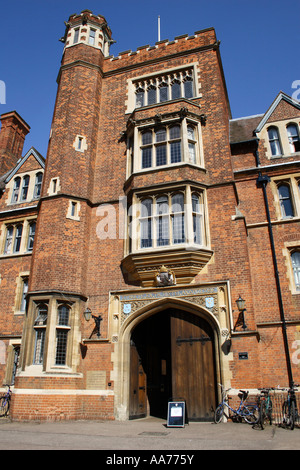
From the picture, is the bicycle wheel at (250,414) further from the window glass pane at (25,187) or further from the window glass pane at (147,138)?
the window glass pane at (25,187)

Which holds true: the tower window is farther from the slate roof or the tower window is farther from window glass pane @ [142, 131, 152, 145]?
the slate roof

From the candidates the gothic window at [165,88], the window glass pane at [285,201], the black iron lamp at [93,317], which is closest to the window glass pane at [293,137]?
the window glass pane at [285,201]

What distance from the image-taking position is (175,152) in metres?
14.7

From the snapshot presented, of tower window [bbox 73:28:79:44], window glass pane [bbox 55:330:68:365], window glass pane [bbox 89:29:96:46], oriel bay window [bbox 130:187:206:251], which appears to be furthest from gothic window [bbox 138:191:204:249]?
tower window [bbox 73:28:79:44]

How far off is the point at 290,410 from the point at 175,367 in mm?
3748

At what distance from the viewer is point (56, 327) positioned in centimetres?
1262

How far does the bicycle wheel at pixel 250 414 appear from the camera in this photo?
10.2 metres

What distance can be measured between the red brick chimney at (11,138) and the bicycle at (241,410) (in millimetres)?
17867

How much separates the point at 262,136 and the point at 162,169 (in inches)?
200

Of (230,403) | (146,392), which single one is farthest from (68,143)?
(230,403)

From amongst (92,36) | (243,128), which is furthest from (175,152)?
(92,36)

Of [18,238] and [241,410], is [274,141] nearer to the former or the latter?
[241,410]

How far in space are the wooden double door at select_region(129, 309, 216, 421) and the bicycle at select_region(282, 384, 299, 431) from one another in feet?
6.84
